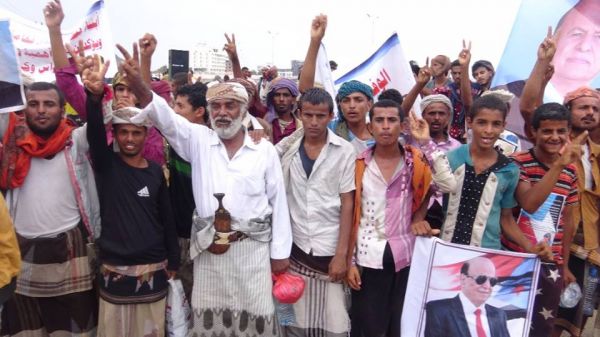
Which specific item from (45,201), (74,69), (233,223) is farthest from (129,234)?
(74,69)

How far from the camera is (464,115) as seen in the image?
577 cm

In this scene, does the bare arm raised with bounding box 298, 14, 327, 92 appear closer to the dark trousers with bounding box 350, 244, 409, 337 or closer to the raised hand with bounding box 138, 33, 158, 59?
the raised hand with bounding box 138, 33, 158, 59

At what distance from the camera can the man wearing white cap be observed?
3.04 m

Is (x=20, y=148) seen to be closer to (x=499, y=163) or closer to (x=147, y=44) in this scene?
(x=147, y=44)

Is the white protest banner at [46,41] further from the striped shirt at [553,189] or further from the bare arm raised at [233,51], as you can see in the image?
the striped shirt at [553,189]

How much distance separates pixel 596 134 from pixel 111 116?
3.64 meters

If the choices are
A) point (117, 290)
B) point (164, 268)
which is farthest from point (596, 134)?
point (117, 290)

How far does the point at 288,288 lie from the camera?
312 centimetres

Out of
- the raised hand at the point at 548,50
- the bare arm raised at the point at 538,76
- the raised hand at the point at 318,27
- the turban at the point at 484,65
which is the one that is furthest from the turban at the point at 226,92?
the turban at the point at 484,65

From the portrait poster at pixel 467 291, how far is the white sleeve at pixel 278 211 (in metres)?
0.88

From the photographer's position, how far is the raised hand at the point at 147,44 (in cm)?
350

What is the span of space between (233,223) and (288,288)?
581mm

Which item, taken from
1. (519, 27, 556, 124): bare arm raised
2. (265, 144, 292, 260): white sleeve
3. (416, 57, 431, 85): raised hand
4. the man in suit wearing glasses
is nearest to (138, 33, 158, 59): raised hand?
(265, 144, 292, 260): white sleeve

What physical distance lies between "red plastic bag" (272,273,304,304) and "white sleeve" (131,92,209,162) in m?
1.07
